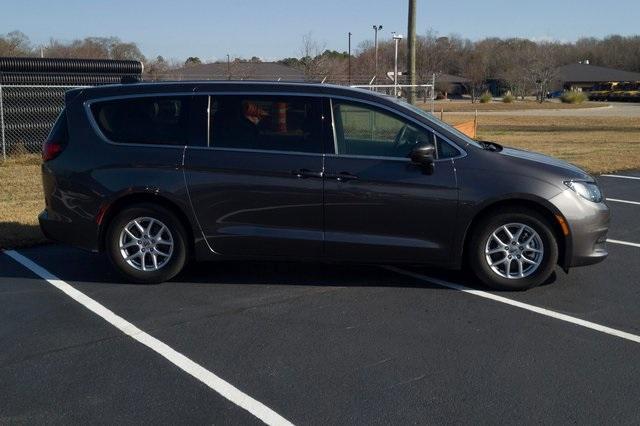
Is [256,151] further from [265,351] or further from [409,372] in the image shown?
[409,372]

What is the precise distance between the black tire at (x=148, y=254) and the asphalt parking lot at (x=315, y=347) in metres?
0.12

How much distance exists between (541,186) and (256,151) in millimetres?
2353

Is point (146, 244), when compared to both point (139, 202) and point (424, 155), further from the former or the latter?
point (424, 155)

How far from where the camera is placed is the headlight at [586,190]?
5785 millimetres

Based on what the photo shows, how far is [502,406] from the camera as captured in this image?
148 inches

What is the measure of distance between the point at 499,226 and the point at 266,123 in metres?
2.12

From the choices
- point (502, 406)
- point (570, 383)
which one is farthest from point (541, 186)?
point (502, 406)

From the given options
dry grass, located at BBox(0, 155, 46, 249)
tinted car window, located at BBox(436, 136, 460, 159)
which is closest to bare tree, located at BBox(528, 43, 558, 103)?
dry grass, located at BBox(0, 155, 46, 249)

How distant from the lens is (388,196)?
5711mm

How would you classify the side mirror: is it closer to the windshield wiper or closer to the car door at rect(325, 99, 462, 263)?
the car door at rect(325, 99, 462, 263)

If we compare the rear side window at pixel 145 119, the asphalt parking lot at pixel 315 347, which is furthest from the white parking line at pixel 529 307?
the rear side window at pixel 145 119

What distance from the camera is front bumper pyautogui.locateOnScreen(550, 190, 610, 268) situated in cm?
570

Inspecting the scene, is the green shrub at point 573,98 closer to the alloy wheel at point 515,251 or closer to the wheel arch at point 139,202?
the alloy wheel at point 515,251

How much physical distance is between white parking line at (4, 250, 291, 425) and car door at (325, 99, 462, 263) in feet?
5.74
